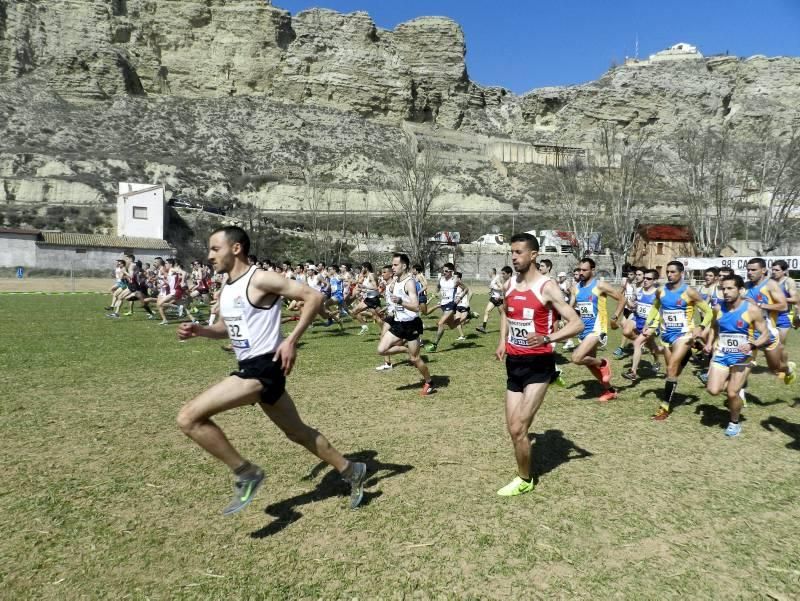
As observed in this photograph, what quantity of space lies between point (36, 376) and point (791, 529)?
11142 millimetres

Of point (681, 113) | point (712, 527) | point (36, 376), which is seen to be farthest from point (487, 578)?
point (681, 113)

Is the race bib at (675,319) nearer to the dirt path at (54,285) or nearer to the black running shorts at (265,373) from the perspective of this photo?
the black running shorts at (265,373)

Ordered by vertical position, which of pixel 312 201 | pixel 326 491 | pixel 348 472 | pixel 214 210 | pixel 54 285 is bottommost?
pixel 54 285

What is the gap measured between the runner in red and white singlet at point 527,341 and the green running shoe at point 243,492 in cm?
217

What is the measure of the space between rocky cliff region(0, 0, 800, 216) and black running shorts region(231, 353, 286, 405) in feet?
222

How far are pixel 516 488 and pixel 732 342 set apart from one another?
386 cm

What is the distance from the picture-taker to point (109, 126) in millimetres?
80625

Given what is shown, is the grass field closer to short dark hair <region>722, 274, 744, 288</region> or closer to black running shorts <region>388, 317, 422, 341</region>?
black running shorts <region>388, 317, 422, 341</region>

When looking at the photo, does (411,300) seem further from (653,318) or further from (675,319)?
(653,318)

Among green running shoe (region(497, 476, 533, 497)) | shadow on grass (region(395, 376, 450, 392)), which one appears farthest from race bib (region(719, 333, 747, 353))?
shadow on grass (region(395, 376, 450, 392))

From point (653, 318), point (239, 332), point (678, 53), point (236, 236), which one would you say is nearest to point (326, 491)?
point (239, 332)

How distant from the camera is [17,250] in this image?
44312 millimetres

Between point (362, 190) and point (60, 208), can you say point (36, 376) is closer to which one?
point (60, 208)

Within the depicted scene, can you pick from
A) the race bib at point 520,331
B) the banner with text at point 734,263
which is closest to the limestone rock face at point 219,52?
the banner with text at point 734,263
